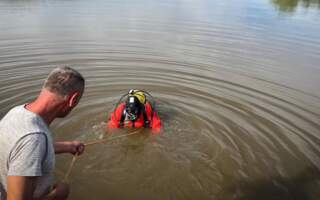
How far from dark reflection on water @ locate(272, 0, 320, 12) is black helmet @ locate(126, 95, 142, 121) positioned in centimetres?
2370

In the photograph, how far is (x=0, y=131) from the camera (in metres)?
3.07

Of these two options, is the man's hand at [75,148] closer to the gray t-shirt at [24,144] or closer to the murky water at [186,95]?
the gray t-shirt at [24,144]

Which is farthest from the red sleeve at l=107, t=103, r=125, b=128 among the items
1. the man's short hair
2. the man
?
the man's short hair

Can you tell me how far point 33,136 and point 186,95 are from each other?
771 centimetres

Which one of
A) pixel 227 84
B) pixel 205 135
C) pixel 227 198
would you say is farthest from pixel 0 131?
pixel 227 84

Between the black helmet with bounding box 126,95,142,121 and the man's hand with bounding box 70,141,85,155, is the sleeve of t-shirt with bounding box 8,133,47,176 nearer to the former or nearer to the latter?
the man's hand with bounding box 70,141,85,155

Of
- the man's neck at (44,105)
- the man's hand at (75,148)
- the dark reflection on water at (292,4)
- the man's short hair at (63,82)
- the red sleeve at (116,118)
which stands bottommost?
the red sleeve at (116,118)

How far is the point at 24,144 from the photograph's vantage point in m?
2.88

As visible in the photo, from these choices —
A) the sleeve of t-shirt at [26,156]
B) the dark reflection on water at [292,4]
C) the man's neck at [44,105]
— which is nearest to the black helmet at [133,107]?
the man's neck at [44,105]

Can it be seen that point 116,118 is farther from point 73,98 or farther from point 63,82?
point 63,82

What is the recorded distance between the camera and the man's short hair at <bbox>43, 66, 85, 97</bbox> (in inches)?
121

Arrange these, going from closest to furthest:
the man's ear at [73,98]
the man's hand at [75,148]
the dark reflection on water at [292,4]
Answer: the man's ear at [73,98] → the man's hand at [75,148] → the dark reflection on water at [292,4]

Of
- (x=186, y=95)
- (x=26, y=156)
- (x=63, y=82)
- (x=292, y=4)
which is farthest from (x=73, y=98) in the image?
(x=292, y=4)

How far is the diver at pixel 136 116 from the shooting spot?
776cm
